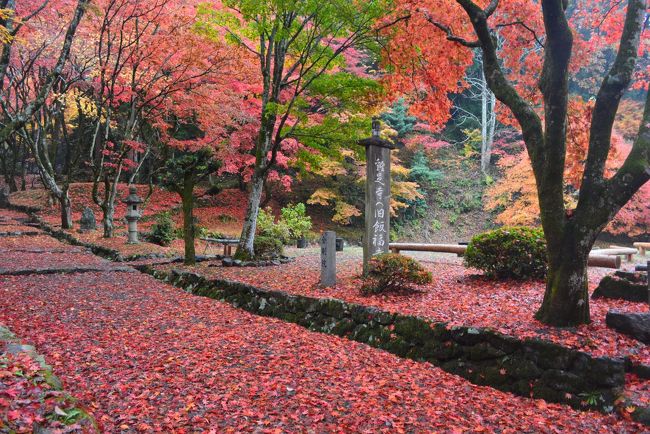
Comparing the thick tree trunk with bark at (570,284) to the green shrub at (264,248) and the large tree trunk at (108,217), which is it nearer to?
the green shrub at (264,248)

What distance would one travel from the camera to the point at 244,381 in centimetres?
409

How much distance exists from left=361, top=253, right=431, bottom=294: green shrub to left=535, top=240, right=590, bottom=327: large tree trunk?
2159 millimetres

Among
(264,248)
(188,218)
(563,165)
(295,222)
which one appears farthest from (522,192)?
(563,165)

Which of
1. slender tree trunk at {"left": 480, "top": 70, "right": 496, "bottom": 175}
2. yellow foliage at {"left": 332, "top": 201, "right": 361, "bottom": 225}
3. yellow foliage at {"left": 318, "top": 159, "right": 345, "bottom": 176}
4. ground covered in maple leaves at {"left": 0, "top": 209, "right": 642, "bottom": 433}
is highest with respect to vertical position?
slender tree trunk at {"left": 480, "top": 70, "right": 496, "bottom": 175}

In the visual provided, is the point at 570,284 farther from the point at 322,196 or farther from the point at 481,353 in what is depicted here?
the point at 322,196

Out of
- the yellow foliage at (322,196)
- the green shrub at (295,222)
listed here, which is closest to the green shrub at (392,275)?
the green shrub at (295,222)

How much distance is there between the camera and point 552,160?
4520 mm

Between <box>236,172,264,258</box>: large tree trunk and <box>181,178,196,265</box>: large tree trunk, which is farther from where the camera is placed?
<box>181,178,196,265</box>: large tree trunk

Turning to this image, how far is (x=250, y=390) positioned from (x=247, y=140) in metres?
16.5

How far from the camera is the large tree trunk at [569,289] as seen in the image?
4465 mm

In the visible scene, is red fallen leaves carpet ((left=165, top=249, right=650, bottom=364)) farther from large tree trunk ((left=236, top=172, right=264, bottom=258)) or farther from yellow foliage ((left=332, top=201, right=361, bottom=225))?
yellow foliage ((left=332, top=201, right=361, bottom=225))

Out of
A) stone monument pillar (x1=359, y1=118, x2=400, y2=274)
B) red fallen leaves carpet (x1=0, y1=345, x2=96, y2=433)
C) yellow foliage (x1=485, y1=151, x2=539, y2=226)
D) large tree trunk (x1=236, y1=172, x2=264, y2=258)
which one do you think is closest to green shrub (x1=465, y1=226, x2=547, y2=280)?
stone monument pillar (x1=359, y1=118, x2=400, y2=274)

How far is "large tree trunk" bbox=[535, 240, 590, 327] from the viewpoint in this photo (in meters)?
4.46

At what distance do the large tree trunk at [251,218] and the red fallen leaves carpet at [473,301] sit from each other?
0.78 m
